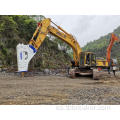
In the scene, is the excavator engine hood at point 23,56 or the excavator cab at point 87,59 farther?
the excavator cab at point 87,59

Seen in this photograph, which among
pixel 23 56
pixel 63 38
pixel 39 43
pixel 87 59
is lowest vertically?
pixel 87 59

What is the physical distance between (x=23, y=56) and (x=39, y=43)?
5.27ft

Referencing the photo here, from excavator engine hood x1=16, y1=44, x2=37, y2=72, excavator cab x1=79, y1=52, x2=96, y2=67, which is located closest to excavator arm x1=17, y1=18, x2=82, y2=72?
excavator engine hood x1=16, y1=44, x2=37, y2=72

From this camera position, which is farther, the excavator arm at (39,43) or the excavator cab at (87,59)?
the excavator cab at (87,59)

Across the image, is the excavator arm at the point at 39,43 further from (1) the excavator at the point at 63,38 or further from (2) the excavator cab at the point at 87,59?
(2) the excavator cab at the point at 87,59

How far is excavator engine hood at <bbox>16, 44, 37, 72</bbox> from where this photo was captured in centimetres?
820

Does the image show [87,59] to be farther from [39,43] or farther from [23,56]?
[23,56]

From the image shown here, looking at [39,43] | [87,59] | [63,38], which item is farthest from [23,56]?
[87,59]

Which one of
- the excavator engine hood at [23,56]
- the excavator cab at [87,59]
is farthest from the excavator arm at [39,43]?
the excavator cab at [87,59]

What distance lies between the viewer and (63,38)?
10.2 metres

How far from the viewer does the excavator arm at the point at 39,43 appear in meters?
8.30

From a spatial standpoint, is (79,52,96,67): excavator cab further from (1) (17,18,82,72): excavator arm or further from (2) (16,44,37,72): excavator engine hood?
(2) (16,44,37,72): excavator engine hood
